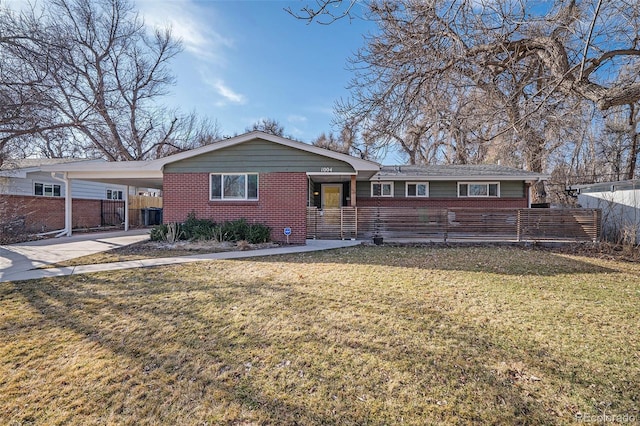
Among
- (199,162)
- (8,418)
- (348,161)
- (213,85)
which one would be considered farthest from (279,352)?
(213,85)

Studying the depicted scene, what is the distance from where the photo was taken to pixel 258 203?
11.0 metres

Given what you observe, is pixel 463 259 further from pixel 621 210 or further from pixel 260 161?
pixel 621 210

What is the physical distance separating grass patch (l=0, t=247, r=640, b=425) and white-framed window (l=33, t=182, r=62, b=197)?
13466 millimetres

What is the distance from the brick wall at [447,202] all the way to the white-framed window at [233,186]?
6642mm

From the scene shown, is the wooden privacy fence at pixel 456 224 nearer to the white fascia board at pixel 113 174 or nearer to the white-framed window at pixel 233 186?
the white-framed window at pixel 233 186

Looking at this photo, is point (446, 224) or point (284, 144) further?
→ point (446, 224)

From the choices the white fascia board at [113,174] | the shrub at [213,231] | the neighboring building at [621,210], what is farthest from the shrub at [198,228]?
the neighboring building at [621,210]

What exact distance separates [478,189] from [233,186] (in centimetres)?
1255

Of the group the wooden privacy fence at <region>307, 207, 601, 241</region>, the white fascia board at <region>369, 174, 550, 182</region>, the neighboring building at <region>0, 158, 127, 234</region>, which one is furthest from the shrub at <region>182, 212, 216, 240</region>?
the white fascia board at <region>369, 174, 550, 182</region>

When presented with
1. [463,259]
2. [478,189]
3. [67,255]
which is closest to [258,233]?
[67,255]

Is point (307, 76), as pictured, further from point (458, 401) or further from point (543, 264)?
point (458, 401)

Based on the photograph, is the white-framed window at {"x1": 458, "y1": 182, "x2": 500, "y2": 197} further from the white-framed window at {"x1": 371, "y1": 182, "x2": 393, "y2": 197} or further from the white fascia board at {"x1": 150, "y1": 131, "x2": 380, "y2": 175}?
the white fascia board at {"x1": 150, "y1": 131, "x2": 380, "y2": 175}

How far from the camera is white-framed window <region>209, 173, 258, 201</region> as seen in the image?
11.2 meters

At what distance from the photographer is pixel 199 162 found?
11.1m
